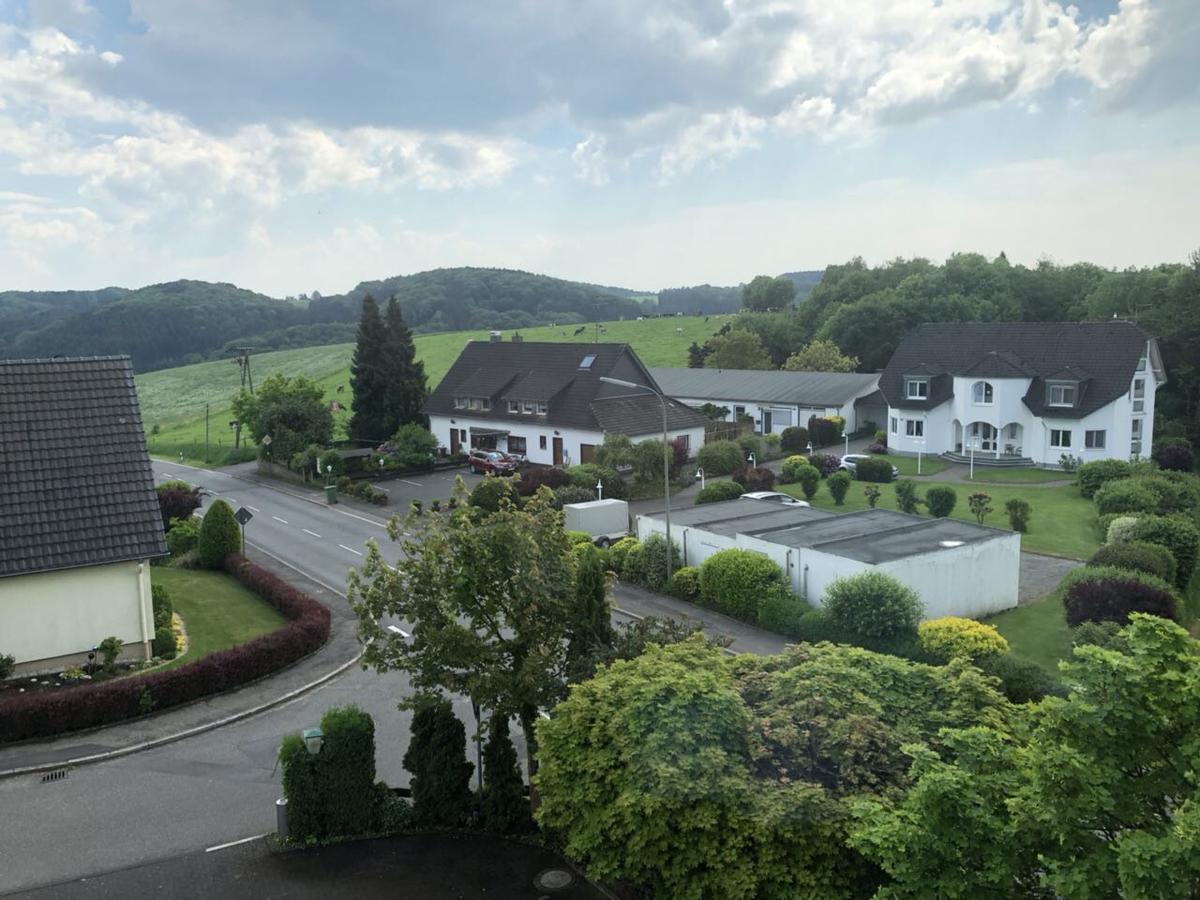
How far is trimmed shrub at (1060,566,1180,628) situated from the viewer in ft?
81.8

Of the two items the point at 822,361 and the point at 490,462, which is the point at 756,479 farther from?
the point at 822,361

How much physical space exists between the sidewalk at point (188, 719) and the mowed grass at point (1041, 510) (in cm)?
2533

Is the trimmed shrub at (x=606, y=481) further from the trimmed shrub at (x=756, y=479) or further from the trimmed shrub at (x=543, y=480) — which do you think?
the trimmed shrub at (x=756, y=479)

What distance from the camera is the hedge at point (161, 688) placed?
2072 centimetres

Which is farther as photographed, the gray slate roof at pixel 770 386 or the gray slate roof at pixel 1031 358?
the gray slate roof at pixel 770 386

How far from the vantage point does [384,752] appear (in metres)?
20.2

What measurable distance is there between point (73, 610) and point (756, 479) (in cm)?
3195

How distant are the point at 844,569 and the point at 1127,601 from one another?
7.04 m

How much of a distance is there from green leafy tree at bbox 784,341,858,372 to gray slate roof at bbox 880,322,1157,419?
14277mm

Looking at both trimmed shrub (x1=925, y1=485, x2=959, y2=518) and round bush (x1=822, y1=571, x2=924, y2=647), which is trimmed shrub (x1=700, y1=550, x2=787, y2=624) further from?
trimmed shrub (x1=925, y1=485, x2=959, y2=518)

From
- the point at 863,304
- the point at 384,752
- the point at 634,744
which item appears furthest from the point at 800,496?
the point at 863,304

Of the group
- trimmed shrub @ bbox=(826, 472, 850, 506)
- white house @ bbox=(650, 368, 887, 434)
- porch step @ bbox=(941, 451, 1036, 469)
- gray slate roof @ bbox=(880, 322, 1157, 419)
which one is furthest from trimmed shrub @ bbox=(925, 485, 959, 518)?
white house @ bbox=(650, 368, 887, 434)

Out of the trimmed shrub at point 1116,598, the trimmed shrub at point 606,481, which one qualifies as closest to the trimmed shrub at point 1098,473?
the trimmed shrub at point 1116,598

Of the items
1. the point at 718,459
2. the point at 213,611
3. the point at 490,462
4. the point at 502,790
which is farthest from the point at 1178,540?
the point at 490,462
